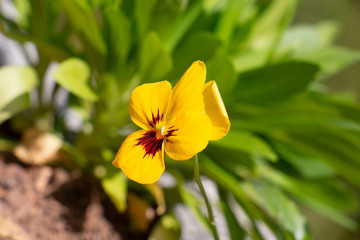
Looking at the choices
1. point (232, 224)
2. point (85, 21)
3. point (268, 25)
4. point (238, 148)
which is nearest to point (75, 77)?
point (85, 21)

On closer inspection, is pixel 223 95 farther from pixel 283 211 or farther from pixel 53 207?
pixel 53 207

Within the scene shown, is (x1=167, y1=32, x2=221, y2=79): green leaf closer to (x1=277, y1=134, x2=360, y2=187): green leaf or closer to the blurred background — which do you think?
(x1=277, y1=134, x2=360, y2=187): green leaf

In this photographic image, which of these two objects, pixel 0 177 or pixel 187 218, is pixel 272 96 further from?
pixel 0 177

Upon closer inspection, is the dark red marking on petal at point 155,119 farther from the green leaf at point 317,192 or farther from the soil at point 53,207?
the green leaf at point 317,192

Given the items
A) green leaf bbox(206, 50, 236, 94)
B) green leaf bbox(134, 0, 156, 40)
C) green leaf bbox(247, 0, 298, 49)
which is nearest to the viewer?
green leaf bbox(206, 50, 236, 94)

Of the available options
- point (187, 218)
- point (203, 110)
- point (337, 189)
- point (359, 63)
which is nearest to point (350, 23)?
point (359, 63)

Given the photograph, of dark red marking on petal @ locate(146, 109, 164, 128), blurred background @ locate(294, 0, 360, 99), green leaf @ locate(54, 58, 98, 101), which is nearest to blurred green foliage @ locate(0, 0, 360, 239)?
green leaf @ locate(54, 58, 98, 101)
